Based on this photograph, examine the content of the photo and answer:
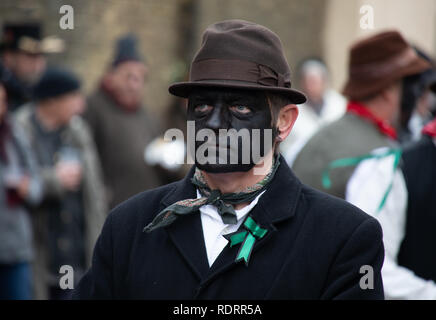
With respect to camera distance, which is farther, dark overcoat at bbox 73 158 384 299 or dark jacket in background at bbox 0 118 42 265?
dark jacket in background at bbox 0 118 42 265

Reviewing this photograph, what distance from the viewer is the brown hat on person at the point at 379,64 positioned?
4.39 metres

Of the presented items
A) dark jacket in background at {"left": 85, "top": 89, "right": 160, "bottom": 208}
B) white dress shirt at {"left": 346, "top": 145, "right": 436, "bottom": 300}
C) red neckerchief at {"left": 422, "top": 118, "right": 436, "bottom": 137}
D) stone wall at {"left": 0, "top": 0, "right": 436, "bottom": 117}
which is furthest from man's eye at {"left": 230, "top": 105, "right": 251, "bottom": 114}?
stone wall at {"left": 0, "top": 0, "right": 436, "bottom": 117}

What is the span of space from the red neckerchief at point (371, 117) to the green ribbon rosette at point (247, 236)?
1.95m

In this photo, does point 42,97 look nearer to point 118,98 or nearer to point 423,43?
point 118,98

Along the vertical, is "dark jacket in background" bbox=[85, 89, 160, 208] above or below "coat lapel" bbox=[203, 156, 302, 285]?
below

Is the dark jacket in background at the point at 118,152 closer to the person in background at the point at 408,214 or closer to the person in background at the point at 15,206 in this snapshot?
the person in background at the point at 15,206

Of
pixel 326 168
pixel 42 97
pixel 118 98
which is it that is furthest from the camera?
pixel 118 98

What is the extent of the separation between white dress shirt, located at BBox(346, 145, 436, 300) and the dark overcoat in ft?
3.38

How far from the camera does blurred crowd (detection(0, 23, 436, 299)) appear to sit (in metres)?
3.71

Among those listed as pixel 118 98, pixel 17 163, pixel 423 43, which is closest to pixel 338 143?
pixel 17 163

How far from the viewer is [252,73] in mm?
2568

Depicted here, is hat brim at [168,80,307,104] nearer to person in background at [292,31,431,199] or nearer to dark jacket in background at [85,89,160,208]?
person in background at [292,31,431,199]

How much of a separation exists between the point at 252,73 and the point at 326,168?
5.74 feet
